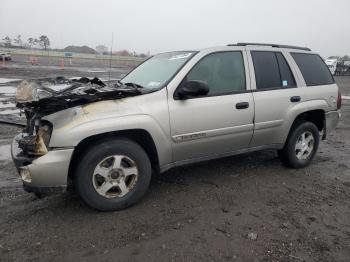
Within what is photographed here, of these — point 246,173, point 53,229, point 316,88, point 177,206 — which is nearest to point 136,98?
point 177,206

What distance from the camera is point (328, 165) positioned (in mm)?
5723

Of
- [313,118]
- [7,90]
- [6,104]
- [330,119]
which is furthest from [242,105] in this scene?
[7,90]

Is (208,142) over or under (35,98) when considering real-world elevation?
under

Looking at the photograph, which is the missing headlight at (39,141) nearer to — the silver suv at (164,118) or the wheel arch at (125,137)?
the silver suv at (164,118)

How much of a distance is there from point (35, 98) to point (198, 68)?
1874 mm

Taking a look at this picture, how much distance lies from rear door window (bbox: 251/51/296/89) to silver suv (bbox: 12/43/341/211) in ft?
0.05

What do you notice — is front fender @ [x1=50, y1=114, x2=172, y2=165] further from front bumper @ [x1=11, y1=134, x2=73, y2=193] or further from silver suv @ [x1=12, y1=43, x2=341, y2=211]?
front bumper @ [x1=11, y1=134, x2=73, y2=193]

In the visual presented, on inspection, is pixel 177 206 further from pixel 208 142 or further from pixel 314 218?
pixel 314 218

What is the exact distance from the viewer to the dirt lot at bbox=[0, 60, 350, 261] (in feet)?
10.2

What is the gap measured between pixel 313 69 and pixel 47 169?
4139mm

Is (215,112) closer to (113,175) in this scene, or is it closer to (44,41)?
(113,175)

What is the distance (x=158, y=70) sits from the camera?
4.57 meters

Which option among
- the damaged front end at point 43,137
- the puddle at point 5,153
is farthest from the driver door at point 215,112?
Answer: the puddle at point 5,153

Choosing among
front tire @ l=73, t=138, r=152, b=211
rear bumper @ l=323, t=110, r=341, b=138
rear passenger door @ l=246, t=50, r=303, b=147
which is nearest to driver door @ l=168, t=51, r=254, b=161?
rear passenger door @ l=246, t=50, r=303, b=147
